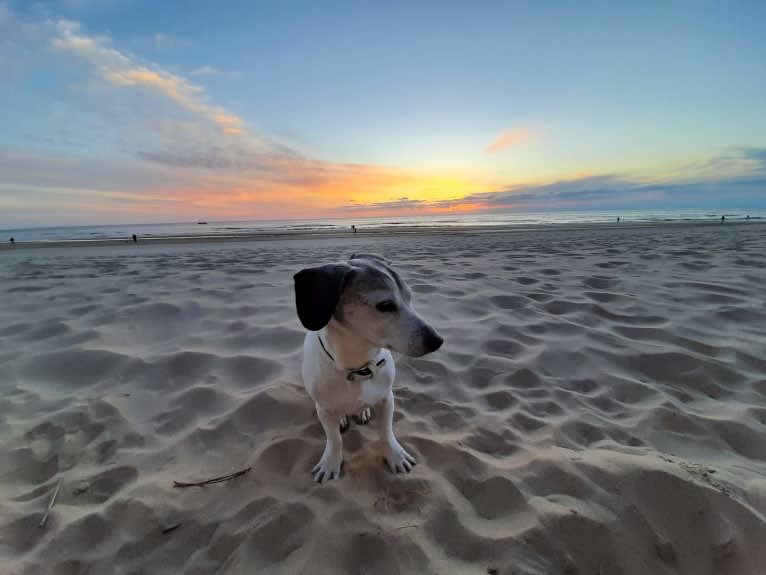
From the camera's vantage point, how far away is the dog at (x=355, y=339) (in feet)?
5.98

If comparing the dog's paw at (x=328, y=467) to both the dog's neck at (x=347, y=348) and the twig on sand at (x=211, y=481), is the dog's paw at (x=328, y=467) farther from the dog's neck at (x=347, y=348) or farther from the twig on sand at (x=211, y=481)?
the dog's neck at (x=347, y=348)

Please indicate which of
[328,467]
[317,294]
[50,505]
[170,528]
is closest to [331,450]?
[328,467]

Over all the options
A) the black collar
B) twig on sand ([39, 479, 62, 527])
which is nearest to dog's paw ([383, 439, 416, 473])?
the black collar

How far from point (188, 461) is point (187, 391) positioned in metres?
0.82

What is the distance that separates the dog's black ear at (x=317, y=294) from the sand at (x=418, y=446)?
96cm

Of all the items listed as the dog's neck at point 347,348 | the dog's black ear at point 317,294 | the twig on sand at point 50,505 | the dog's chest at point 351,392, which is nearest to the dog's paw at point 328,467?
the dog's chest at point 351,392

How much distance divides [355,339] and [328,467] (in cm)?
81

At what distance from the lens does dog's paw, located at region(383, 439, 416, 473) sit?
6.73ft

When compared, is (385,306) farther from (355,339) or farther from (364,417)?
(364,417)

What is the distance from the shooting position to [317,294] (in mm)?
1814

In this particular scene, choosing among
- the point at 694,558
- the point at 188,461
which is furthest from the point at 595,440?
the point at 188,461

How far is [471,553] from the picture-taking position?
5.10 ft

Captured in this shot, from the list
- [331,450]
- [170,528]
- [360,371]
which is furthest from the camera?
[331,450]

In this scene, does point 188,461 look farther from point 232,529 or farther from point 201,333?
point 201,333
